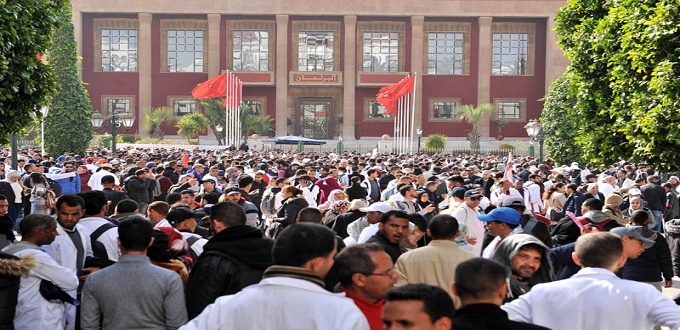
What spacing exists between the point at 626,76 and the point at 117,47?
49049 mm

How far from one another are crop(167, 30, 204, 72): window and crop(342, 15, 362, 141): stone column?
8.89 metres

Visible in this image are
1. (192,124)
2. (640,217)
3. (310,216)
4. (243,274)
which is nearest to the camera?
(243,274)

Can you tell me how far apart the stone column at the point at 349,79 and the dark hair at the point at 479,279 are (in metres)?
57.4

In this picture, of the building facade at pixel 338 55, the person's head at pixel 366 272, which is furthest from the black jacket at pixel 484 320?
the building facade at pixel 338 55

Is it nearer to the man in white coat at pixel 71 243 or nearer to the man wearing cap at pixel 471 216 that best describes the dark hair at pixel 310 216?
the man in white coat at pixel 71 243

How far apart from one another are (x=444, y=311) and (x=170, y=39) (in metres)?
59.4

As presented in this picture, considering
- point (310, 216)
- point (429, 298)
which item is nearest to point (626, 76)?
point (310, 216)

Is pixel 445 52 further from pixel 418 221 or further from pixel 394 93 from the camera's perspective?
pixel 418 221

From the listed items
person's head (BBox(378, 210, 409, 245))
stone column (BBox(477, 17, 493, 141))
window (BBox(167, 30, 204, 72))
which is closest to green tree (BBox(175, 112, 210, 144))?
window (BBox(167, 30, 204, 72))

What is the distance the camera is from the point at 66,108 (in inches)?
1502

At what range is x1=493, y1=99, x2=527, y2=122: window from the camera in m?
62.2

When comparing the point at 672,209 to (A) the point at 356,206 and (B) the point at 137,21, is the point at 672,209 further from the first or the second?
(B) the point at 137,21

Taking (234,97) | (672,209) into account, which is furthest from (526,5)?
(672,209)

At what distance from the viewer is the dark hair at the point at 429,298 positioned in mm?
3891
